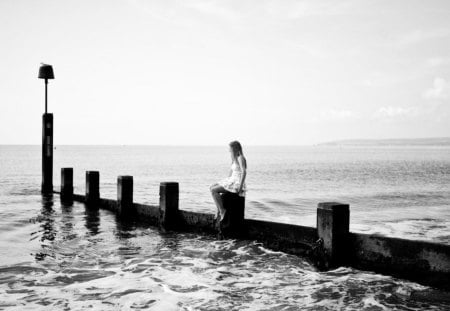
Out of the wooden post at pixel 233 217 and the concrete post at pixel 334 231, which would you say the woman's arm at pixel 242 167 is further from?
the concrete post at pixel 334 231

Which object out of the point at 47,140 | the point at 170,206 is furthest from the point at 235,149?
the point at 47,140

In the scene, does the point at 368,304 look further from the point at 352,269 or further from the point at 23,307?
the point at 23,307

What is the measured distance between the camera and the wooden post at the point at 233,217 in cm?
835

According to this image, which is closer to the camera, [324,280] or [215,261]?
[324,280]

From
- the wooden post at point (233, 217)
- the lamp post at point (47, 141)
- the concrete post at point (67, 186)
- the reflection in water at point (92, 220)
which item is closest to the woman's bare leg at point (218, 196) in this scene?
the wooden post at point (233, 217)

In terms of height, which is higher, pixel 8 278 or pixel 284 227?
pixel 284 227

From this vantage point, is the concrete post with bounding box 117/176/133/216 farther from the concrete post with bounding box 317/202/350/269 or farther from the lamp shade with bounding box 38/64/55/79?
the lamp shade with bounding box 38/64/55/79

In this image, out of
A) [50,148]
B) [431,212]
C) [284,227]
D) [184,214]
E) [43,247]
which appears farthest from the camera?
[431,212]

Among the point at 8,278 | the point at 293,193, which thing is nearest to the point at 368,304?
the point at 8,278

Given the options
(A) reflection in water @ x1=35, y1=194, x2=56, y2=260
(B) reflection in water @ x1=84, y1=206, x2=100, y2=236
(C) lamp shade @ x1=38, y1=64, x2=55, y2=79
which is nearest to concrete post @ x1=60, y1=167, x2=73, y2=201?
(A) reflection in water @ x1=35, y1=194, x2=56, y2=260

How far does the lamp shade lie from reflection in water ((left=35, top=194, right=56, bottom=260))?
15.4 ft

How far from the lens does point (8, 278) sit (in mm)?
6797

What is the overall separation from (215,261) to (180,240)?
66.3 inches

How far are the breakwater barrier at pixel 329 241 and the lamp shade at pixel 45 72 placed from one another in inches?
379
